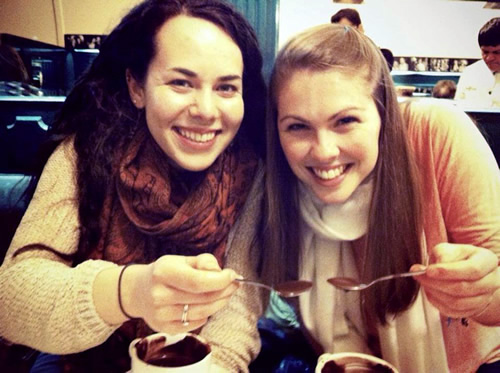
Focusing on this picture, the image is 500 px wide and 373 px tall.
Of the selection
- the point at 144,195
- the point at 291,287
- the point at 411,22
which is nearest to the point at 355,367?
the point at 291,287

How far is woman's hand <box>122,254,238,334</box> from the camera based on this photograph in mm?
495

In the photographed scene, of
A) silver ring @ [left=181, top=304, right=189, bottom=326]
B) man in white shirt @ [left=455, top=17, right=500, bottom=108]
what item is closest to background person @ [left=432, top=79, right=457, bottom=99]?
man in white shirt @ [left=455, top=17, right=500, bottom=108]

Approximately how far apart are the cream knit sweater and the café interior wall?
0.83ft

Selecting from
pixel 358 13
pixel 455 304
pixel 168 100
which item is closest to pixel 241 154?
pixel 168 100

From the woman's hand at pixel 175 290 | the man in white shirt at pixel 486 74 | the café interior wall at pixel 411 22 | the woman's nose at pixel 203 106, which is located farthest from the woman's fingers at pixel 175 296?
the man in white shirt at pixel 486 74

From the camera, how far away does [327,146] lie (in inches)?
22.8

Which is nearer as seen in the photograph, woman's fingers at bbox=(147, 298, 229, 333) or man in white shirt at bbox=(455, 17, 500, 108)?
woman's fingers at bbox=(147, 298, 229, 333)

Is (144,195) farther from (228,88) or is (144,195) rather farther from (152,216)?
(228,88)

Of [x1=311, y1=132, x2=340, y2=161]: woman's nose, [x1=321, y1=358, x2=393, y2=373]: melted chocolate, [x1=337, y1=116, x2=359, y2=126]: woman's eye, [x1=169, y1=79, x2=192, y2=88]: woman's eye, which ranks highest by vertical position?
[x1=169, y1=79, x2=192, y2=88]: woman's eye

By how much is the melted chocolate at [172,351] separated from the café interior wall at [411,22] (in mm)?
437

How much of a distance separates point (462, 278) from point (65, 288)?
0.50 meters

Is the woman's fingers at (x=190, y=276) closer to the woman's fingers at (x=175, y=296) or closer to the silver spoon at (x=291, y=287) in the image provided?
the woman's fingers at (x=175, y=296)

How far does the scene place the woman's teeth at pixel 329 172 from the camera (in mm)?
613

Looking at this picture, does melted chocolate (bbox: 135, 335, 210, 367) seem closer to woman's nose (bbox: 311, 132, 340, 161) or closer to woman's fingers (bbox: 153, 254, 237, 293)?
woman's fingers (bbox: 153, 254, 237, 293)
